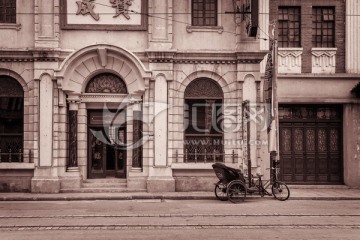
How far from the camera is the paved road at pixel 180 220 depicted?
1140cm

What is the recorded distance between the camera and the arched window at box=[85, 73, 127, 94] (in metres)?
21.2

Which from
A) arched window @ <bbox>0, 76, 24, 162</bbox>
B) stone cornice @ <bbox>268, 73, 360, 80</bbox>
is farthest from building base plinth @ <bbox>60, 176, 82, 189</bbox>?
stone cornice @ <bbox>268, 73, 360, 80</bbox>

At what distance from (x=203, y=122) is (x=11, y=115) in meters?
8.22

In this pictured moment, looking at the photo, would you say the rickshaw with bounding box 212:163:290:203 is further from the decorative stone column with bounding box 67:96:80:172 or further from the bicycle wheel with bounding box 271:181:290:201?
the decorative stone column with bounding box 67:96:80:172

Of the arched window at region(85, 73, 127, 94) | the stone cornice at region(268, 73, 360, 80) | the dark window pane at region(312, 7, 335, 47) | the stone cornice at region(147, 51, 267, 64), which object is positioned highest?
the dark window pane at region(312, 7, 335, 47)

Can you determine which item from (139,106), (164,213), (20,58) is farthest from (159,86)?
(164,213)

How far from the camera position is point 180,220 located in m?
13.4

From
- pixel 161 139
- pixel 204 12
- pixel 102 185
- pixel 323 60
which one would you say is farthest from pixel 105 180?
pixel 323 60

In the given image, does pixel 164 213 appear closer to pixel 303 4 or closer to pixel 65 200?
pixel 65 200

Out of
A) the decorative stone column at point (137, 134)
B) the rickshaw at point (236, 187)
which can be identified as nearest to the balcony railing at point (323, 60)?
the rickshaw at point (236, 187)

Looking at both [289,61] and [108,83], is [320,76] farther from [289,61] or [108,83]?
[108,83]

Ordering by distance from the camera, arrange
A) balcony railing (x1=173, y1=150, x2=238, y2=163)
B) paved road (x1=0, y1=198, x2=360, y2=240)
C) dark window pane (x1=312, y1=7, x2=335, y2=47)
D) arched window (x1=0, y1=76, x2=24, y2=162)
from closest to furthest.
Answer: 1. paved road (x1=0, y1=198, x2=360, y2=240)
2. arched window (x1=0, y1=76, x2=24, y2=162)
3. balcony railing (x1=173, y1=150, x2=238, y2=163)
4. dark window pane (x1=312, y1=7, x2=335, y2=47)

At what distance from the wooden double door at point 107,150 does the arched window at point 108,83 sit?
1201 millimetres

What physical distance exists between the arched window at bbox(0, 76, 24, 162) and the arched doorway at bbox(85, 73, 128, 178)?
9.49ft
